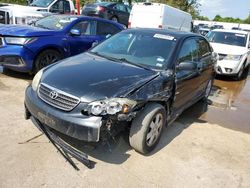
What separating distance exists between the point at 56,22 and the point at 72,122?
200 inches

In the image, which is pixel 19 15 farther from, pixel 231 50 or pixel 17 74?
pixel 231 50

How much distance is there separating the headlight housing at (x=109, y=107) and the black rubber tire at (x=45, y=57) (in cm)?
396

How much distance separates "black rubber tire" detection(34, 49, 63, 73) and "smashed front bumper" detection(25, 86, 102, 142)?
11.2 ft

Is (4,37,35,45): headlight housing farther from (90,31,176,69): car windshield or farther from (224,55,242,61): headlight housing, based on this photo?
(224,55,242,61): headlight housing

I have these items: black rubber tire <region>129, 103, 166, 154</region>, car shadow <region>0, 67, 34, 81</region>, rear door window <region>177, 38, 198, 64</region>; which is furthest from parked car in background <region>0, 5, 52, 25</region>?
black rubber tire <region>129, 103, 166, 154</region>

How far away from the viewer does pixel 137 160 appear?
3705 millimetres

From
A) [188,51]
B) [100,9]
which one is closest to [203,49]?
[188,51]

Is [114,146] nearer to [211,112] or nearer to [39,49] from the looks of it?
[211,112]

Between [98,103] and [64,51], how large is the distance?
173 inches

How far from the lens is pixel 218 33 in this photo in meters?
11.0

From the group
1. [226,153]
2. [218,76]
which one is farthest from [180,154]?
[218,76]

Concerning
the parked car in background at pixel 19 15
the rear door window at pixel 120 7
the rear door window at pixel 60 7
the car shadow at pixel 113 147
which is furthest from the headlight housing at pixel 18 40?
the rear door window at pixel 120 7

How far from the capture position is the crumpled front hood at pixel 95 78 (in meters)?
3.37

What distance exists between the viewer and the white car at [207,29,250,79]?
30.5ft
